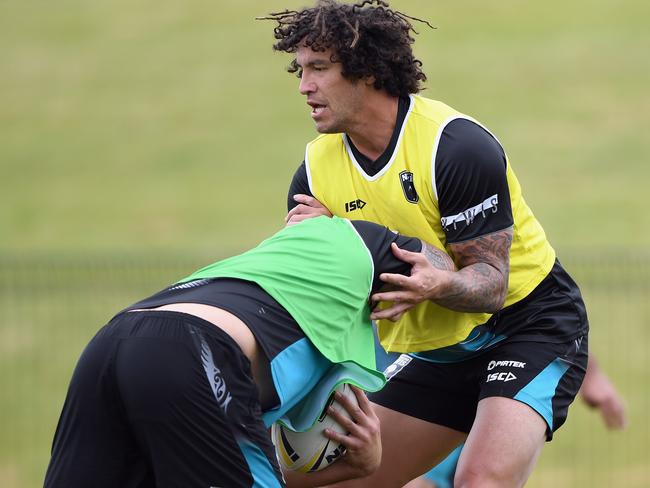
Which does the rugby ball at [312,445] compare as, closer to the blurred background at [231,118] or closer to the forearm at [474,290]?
the forearm at [474,290]

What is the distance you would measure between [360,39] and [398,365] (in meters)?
1.73

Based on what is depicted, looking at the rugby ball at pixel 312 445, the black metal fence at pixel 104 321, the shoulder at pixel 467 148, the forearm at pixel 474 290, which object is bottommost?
the black metal fence at pixel 104 321

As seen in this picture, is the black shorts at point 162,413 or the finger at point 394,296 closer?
the black shorts at point 162,413

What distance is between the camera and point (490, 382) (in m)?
5.69

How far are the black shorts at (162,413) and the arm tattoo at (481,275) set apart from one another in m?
1.21

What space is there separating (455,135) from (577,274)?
948 centimetres

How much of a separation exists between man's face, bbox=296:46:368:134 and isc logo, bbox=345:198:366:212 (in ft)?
1.07

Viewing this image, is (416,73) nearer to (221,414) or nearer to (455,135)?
(455,135)

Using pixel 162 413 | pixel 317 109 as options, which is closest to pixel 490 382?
pixel 317 109

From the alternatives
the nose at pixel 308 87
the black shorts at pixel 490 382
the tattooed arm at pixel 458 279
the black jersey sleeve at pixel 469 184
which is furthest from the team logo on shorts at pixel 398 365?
the nose at pixel 308 87

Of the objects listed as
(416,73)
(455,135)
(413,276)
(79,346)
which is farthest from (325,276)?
(79,346)

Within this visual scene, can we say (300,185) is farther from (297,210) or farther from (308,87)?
(308,87)

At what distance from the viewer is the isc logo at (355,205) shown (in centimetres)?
561

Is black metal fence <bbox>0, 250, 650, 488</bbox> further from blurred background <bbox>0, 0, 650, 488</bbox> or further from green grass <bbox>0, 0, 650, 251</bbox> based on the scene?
green grass <bbox>0, 0, 650, 251</bbox>
